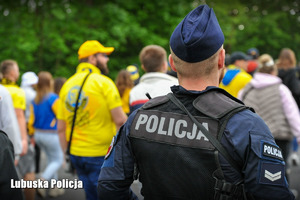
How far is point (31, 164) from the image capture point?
5773mm

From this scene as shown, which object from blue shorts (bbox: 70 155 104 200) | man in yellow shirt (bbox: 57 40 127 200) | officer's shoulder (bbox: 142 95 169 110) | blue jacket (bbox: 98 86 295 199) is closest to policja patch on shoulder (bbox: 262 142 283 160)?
blue jacket (bbox: 98 86 295 199)

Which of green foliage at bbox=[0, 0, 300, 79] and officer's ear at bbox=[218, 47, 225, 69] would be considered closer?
officer's ear at bbox=[218, 47, 225, 69]

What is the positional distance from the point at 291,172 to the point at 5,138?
682 centimetres

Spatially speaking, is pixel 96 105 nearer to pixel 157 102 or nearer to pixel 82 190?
pixel 157 102

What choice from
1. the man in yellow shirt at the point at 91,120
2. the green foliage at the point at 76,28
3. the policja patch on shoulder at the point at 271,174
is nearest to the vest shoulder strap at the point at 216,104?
the policja patch on shoulder at the point at 271,174

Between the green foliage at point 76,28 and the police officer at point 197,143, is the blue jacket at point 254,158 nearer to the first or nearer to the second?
the police officer at point 197,143

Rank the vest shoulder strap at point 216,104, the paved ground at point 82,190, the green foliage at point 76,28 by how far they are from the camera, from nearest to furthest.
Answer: the vest shoulder strap at point 216,104
the paved ground at point 82,190
the green foliage at point 76,28

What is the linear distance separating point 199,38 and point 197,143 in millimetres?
500

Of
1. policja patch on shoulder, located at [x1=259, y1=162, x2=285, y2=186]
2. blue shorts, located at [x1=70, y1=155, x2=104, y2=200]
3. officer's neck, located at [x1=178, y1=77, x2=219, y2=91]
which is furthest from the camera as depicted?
blue shorts, located at [x1=70, y1=155, x2=104, y2=200]

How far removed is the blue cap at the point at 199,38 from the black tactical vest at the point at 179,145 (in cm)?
19

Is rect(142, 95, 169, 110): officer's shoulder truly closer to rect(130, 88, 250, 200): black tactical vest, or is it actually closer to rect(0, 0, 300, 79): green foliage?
rect(130, 88, 250, 200): black tactical vest

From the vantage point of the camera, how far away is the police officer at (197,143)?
66.6 inches

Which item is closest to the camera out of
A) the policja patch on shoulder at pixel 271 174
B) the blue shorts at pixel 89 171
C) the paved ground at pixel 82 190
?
the policja patch on shoulder at pixel 271 174

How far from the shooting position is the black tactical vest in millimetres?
1758
